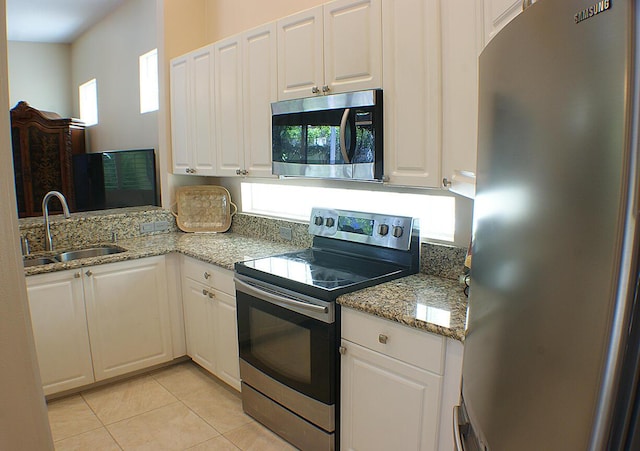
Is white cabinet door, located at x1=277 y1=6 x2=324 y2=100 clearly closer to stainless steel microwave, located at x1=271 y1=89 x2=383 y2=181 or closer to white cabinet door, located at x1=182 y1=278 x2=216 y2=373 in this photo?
A: stainless steel microwave, located at x1=271 y1=89 x2=383 y2=181

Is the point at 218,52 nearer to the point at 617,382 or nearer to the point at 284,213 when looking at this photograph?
the point at 284,213

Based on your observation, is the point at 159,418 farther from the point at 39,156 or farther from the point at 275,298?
the point at 39,156

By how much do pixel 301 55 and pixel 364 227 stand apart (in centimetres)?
95

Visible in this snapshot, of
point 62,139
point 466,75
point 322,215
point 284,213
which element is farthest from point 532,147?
point 62,139

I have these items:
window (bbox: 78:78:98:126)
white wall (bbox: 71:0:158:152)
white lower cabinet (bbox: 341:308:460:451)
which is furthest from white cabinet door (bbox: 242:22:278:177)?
window (bbox: 78:78:98:126)

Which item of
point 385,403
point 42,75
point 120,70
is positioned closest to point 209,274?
point 385,403

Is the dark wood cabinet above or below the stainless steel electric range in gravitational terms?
above

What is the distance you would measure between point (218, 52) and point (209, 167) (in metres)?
0.76

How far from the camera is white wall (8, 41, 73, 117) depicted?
6.69 metres

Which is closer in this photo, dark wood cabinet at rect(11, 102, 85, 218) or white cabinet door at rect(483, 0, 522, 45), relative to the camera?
white cabinet door at rect(483, 0, 522, 45)

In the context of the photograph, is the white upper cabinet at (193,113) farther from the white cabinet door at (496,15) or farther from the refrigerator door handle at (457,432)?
the refrigerator door handle at (457,432)

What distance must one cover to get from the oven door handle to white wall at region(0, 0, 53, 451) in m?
1.48

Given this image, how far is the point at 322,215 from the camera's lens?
275 centimetres

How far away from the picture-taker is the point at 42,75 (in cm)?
686
